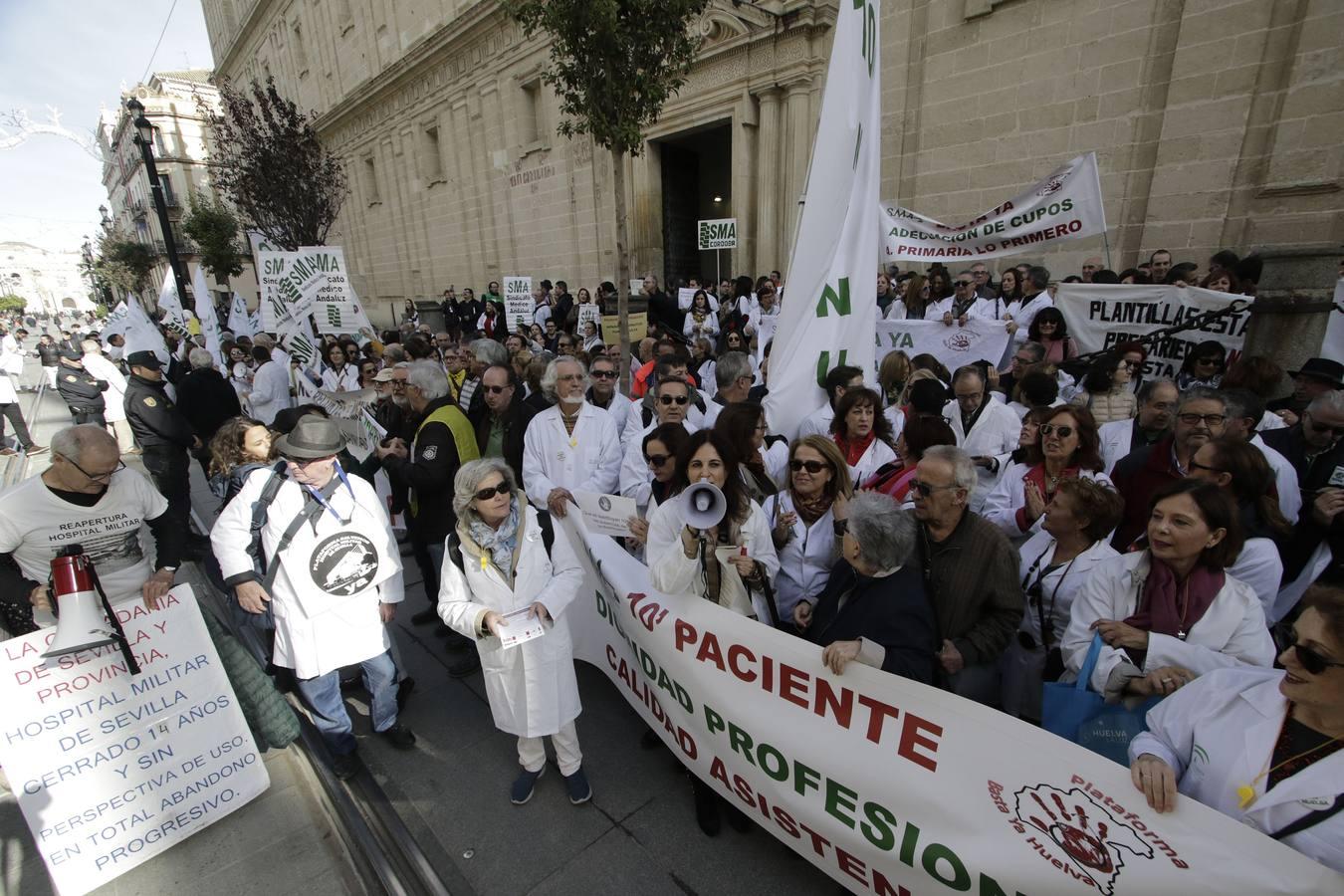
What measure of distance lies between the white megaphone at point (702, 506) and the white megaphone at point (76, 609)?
2323 mm

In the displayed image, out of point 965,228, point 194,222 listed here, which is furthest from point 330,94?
point 965,228

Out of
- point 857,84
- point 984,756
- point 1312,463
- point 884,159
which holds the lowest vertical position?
point 984,756

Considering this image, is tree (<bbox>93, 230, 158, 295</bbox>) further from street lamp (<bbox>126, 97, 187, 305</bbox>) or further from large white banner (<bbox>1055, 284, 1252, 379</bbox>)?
large white banner (<bbox>1055, 284, 1252, 379</bbox>)

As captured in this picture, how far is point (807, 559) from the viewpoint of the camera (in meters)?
2.65

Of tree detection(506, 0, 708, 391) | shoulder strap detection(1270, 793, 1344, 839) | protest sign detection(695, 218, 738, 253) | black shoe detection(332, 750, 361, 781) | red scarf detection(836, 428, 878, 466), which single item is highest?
tree detection(506, 0, 708, 391)

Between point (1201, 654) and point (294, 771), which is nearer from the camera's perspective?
point (1201, 654)

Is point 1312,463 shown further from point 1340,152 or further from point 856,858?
point 1340,152

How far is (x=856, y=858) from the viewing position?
200cm

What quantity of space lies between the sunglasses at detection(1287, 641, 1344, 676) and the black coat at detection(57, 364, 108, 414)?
432 inches

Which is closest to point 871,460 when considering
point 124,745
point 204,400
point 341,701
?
point 341,701

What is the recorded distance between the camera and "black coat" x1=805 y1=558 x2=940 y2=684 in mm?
1943

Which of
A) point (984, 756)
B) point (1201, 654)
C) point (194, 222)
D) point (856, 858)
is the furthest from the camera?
point (194, 222)

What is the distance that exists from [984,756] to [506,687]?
6.19ft

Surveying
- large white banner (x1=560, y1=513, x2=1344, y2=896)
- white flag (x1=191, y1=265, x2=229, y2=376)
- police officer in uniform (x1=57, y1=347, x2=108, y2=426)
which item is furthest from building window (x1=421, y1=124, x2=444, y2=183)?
large white banner (x1=560, y1=513, x2=1344, y2=896)
